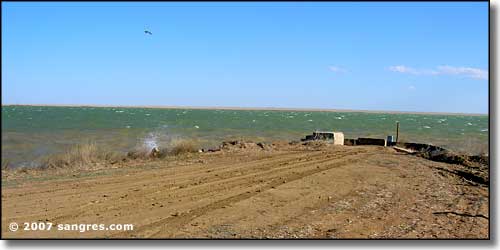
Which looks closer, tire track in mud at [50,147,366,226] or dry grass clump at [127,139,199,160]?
tire track in mud at [50,147,366,226]

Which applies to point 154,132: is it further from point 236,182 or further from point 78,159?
point 236,182

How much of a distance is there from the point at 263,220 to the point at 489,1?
158 inches

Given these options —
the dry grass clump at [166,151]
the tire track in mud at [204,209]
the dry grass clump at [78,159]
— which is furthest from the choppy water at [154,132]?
the dry grass clump at [166,151]

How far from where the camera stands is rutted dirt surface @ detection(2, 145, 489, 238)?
6715mm

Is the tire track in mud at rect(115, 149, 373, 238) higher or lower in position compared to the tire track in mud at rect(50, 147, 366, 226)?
lower

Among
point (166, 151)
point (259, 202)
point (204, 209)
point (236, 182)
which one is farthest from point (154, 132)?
point (204, 209)

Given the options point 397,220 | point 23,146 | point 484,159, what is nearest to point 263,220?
point 397,220

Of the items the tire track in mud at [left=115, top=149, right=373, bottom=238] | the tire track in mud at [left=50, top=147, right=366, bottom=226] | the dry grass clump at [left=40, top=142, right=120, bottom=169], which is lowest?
the tire track in mud at [left=115, top=149, right=373, bottom=238]

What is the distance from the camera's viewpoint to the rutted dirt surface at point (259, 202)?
6.71 metres

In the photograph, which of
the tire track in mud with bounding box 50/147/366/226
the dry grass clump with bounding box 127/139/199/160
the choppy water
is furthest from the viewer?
the choppy water

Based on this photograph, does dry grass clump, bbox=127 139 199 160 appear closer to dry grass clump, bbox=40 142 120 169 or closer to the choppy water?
dry grass clump, bbox=40 142 120 169

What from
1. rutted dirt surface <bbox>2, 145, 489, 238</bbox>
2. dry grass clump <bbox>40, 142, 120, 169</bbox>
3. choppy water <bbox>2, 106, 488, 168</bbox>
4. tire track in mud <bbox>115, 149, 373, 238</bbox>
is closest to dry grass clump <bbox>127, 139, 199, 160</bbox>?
dry grass clump <bbox>40, 142, 120, 169</bbox>

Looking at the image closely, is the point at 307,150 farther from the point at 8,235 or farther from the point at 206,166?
the point at 8,235

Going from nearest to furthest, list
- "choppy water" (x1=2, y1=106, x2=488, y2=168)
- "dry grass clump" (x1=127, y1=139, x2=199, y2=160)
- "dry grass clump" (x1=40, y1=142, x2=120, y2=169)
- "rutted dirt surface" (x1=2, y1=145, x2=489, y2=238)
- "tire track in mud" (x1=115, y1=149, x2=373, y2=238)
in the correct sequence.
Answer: "tire track in mud" (x1=115, y1=149, x2=373, y2=238)
"rutted dirt surface" (x1=2, y1=145, x2=489, y2=238)
"dry grass clump" (x1=40, y1=142, x2=120, y2=169)
"dry grass clump" (x1=127, y1=139, x2=199, y2=160)
"choppy water" (x1=2, y1=106, x2=488, y2=168)
